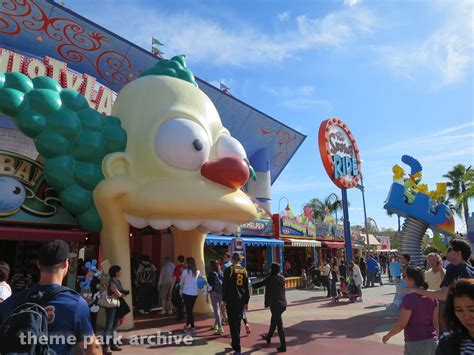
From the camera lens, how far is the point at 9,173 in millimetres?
7789

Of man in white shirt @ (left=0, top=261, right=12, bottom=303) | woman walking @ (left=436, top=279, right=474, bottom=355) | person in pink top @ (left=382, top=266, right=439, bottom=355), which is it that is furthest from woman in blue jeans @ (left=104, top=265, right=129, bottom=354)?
woman walking @ (left=436, top=279, right=474, bottom=355)

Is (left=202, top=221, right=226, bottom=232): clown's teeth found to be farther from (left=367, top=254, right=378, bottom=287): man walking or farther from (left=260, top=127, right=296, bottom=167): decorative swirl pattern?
(left=260, top=127, right=296, bottom=167): decorative swirl pattern

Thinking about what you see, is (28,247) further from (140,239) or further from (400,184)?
(400,184)

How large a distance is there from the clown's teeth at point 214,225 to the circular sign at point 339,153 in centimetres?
639

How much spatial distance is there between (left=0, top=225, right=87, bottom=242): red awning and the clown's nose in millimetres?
3315

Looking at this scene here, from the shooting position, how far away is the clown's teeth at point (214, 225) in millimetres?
7324

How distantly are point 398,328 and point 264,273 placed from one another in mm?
16145

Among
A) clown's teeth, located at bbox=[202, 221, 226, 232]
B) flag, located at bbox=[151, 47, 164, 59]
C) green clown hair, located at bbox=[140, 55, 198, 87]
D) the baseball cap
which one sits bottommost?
the baseball cap

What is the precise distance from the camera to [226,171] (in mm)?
7230

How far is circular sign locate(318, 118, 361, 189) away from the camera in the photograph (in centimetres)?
1284

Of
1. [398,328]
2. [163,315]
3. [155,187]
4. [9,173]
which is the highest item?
[9,173]

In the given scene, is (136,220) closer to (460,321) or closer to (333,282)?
(460,321)

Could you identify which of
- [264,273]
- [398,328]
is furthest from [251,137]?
[398,328]

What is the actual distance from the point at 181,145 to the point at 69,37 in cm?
852
